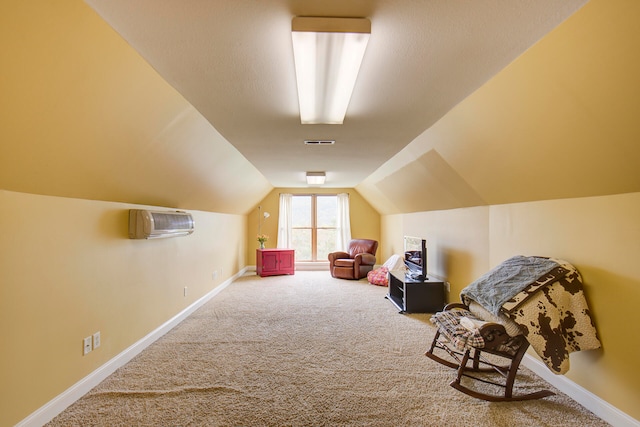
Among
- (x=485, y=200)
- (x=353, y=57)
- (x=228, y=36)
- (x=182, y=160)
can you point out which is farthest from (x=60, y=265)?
(x=485, y=200)

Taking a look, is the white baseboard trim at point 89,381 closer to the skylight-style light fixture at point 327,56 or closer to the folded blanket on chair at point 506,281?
the skylight-style light fixture at point 327,56

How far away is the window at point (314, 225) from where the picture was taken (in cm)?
746

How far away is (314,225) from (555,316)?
19.2ft

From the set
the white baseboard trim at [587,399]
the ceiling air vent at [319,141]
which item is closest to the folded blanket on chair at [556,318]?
the white baseboard trim at [587,399]

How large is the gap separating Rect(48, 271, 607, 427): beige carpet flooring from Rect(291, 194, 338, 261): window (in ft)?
12.5

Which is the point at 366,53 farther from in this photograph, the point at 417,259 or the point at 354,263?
the point at 354,263

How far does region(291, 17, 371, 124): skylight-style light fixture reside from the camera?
4.28 ft

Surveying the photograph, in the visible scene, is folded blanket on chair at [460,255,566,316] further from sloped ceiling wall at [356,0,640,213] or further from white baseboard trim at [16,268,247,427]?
white baseboard trim at [16,268,247,427]

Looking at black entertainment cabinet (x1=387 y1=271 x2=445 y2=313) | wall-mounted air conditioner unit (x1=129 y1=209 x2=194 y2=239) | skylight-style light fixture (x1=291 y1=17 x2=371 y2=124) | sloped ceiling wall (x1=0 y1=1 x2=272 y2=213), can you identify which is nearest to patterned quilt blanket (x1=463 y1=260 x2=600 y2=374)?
skylight-style light fixture (x1=291 y1=17 x2=371 y2=124)

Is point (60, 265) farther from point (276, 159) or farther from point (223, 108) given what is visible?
point (276, 159)

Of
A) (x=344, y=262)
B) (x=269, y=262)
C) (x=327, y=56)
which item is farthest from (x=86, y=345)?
(x=344, y=262)

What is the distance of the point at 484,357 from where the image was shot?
2705 millimetres

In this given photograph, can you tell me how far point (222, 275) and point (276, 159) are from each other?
259cm

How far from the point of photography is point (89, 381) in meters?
2.13
